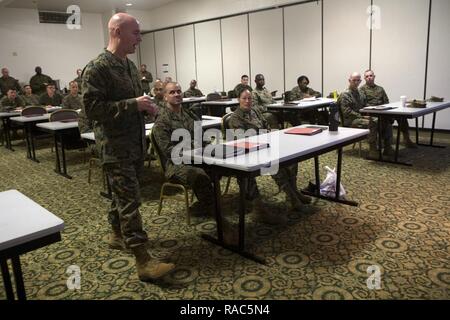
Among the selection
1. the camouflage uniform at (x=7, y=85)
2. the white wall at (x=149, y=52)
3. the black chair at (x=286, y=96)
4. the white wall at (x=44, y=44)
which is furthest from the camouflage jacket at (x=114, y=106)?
the white wall at (x=149, y=52)

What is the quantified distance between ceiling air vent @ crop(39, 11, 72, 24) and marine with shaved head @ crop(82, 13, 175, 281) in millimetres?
10924

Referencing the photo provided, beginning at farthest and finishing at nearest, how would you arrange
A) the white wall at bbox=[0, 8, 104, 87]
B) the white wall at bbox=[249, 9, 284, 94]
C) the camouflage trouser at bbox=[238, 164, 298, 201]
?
the white wall at bbox=[0, 8, 104, 87] → the white wall at bbox=[249, 9, 284, 94] → the camouflage trouser at bbox=[238, 164, 298, 201]

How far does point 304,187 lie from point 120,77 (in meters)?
2.50

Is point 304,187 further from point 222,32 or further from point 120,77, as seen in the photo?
point 222,32

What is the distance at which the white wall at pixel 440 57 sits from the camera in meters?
6.50

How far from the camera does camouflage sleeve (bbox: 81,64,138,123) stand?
220cm

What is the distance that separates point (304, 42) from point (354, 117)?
367cm

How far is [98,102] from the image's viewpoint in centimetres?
221

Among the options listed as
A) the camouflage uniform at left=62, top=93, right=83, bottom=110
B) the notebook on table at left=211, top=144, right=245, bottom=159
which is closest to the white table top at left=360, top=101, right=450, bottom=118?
the notebook on table at left=211, top=144, right=245, bottom=159

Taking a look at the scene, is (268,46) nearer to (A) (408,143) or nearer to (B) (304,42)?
(B) (304,42)

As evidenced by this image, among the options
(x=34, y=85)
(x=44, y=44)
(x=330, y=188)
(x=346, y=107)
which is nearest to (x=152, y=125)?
(x=330, y=188)

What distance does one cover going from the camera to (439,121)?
273 inches

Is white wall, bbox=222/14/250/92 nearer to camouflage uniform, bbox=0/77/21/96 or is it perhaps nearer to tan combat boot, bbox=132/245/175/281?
camouflage uniform, bbox=0/77/21/96

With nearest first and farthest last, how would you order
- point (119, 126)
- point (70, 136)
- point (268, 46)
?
point (119, 126) < point (70, 136) < point (268, 46)
